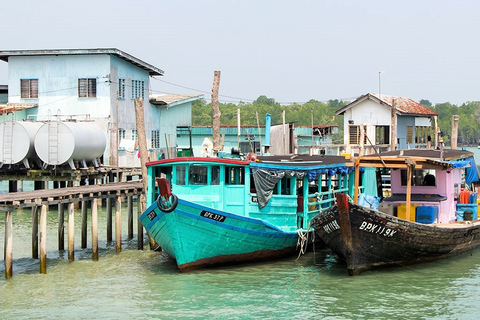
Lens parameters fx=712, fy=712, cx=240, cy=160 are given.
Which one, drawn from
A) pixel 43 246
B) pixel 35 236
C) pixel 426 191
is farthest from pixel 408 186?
pixel 35 236

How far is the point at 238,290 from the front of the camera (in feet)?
57.0

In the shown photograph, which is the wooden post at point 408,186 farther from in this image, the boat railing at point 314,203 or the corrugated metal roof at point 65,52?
the corrugated metal roof at point 65,52

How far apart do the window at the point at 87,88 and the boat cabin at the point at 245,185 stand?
51.5 ft

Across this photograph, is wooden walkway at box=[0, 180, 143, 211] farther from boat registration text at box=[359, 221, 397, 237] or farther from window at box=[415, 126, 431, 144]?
window at box=[415, 126, 431, 144]

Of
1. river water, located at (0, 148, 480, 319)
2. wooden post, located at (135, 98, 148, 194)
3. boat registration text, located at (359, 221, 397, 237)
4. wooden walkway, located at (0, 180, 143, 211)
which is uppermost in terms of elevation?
wooden post, located at (135, 98, 148, 194)

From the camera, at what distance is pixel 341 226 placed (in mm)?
18453

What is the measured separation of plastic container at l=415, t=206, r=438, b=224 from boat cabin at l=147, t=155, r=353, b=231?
2.90 meters

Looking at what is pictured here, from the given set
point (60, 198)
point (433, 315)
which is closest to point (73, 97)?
point (60, 198)

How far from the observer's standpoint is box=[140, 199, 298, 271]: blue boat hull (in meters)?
18.6

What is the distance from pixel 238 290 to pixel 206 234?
2.13 metres

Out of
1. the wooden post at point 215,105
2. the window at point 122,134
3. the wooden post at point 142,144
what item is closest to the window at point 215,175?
the wooden post at point 142,144

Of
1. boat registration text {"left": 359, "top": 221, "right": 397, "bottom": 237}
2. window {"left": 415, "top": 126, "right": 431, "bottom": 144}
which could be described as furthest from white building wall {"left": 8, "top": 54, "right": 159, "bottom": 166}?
boat registration text {"left": 359, "top": 221, "right": 397, "bottom": 237}

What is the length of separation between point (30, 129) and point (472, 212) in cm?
1857

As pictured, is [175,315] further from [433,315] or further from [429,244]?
[429,244]
